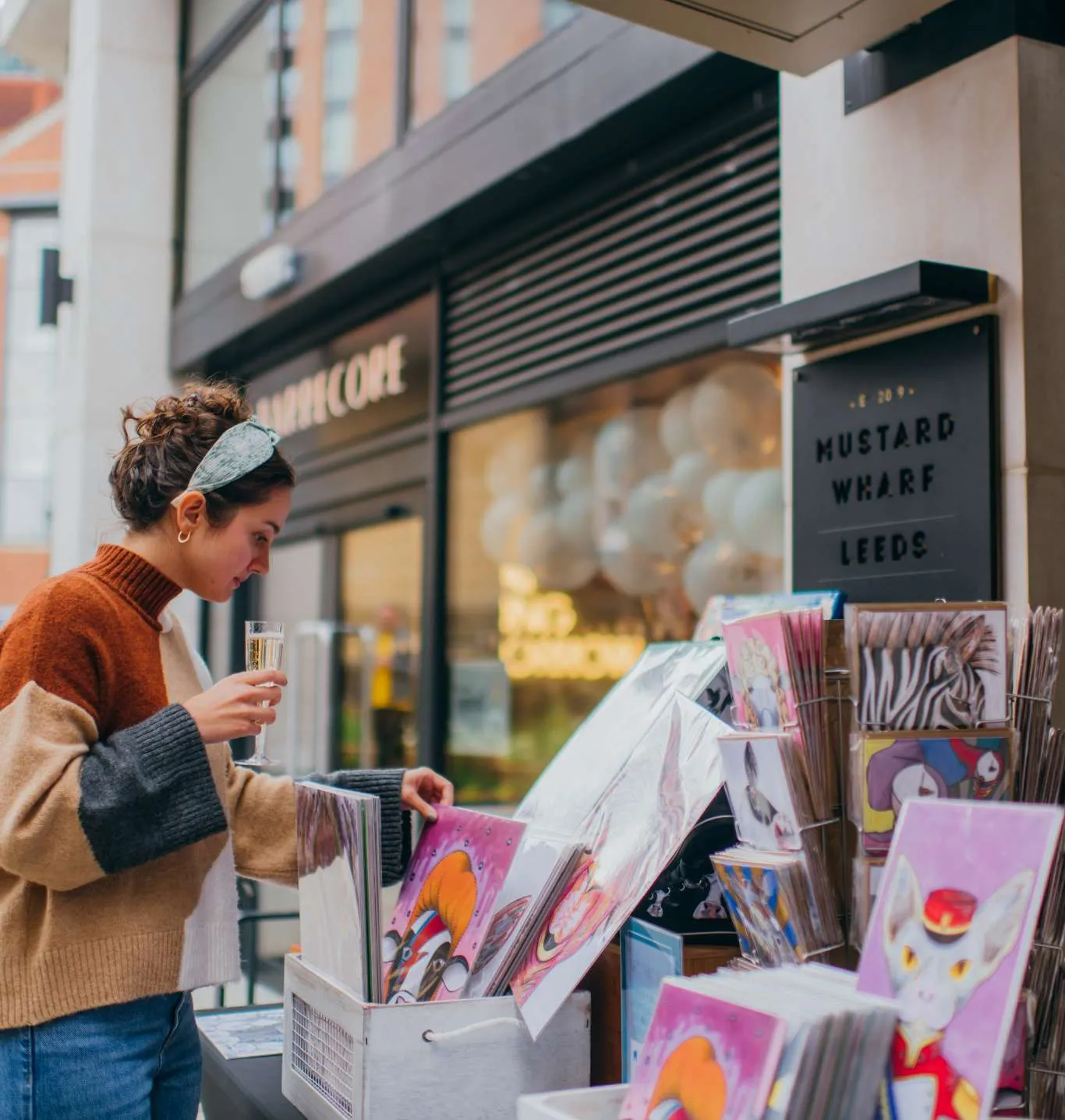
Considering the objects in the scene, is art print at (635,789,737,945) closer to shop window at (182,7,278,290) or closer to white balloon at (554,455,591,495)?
white balloon at (554,455,591,495)

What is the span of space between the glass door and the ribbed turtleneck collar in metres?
3.24

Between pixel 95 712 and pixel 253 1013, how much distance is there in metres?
0.94

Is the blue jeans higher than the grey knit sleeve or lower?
lower

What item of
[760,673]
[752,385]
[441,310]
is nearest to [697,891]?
[760,673]

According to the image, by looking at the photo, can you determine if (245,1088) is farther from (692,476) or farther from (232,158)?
(232,158)

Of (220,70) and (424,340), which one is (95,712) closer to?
(424,340)

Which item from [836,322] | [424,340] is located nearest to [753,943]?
[836,322]

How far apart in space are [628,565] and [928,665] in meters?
2.87

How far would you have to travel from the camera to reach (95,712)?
1604 millimetres

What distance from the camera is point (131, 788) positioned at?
1.53 m

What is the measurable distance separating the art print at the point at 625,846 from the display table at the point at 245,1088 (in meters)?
0.45

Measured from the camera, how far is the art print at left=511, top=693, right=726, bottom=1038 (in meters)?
1.53

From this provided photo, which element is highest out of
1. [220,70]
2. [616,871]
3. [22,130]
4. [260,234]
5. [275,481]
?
[22,130]

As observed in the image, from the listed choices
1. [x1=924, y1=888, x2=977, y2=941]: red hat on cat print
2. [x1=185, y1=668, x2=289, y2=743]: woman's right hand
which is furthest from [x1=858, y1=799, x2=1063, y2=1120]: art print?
[x1=185, y1=668, x2=289, y2=743]: woman's right hand
